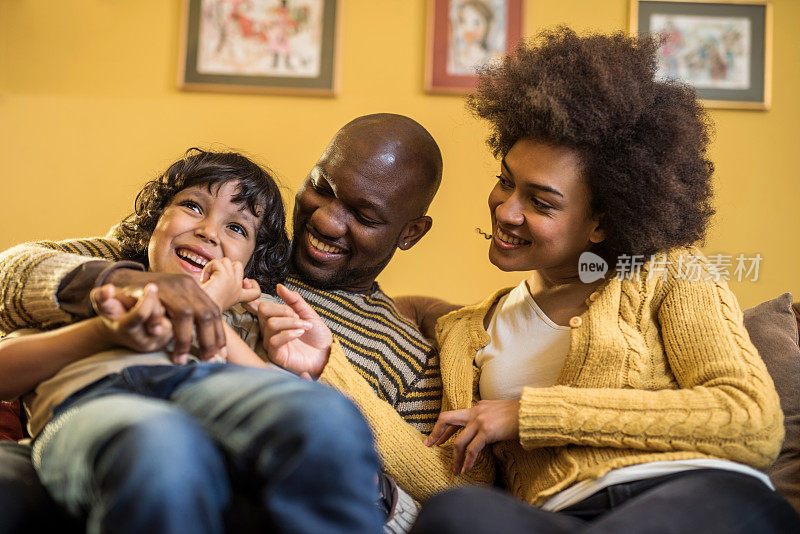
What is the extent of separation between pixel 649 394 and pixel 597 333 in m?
0.16

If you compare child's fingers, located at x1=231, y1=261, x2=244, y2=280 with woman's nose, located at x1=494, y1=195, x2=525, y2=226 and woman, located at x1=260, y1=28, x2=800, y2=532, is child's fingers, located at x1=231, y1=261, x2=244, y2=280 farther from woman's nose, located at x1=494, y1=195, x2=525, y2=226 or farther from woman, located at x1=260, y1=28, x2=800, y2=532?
woman's nose, located at x1=494, y1=195, x2=525, y2=226

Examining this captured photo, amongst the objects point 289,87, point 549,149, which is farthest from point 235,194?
point 289,87

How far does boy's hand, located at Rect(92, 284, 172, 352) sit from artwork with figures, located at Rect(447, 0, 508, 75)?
70.2 inches

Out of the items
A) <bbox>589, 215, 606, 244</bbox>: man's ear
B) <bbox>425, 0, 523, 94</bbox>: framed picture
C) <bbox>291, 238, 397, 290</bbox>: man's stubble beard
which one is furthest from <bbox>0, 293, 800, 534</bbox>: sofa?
<bbox>425, 0, 523, 94</bbox>: framed picture

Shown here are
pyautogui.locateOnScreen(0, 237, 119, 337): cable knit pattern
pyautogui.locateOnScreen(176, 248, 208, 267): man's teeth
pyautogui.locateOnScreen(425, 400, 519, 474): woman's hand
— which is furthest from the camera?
pyautogui.locateOnScreen(176, 248, 208, 267): man's teeth

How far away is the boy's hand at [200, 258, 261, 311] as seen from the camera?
124 centimetres

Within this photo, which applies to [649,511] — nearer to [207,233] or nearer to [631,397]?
[631,397]

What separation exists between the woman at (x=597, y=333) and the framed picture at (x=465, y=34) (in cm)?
90

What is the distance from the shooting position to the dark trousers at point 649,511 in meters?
1.01

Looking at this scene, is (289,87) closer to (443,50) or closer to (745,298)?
(443,50)

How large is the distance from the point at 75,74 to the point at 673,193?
86.8 inches

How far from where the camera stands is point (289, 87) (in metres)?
2.61

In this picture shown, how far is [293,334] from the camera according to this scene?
133cm

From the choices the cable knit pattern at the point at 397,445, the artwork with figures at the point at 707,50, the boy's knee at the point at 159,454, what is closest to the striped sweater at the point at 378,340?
the cable knit pattern at the point at 397,445
